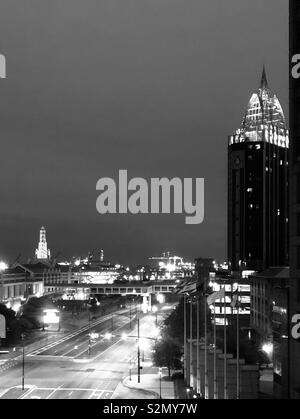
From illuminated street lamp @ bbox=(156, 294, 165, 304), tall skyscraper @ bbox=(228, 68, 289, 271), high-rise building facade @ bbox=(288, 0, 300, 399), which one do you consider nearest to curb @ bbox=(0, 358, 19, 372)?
high-rise building facade @ bbox=(288, 0, 300, 399)

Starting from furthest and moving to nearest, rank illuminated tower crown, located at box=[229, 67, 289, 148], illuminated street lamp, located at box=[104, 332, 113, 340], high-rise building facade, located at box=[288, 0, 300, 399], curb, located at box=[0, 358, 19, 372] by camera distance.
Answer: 1. illuminated tower crown, located at box=[229, 67, 289, 148]
2. illuminated street lamp, located at box=[104, 332, 113, 340]
3. curb, located at box=[0, 358, 19, 372]
4. high-rise building facade, located at box=[288, 0, 300, 399]

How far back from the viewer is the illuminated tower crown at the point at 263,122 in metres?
139

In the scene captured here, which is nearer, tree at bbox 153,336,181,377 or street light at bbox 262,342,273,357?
tree at bbox 153,336,181,377

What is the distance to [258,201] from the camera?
13038 centimetres

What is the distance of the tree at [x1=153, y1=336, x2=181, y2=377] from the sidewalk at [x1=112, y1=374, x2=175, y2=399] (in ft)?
5.92

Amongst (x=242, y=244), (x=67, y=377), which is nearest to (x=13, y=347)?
(x=67, y=377)

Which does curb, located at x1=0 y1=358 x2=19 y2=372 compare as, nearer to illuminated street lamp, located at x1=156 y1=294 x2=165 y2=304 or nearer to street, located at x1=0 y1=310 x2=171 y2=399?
street, located at x1=0 y1=310 x2=171 y2=399

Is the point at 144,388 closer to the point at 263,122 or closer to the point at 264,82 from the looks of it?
the point at 263,122

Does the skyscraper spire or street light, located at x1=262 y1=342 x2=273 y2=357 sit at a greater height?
the skyscraper spire

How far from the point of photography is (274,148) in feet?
448

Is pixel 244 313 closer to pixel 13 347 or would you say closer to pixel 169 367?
pixel 13 347

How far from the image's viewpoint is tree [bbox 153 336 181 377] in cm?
4084

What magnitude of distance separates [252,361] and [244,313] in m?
39.2

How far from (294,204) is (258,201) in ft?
352
